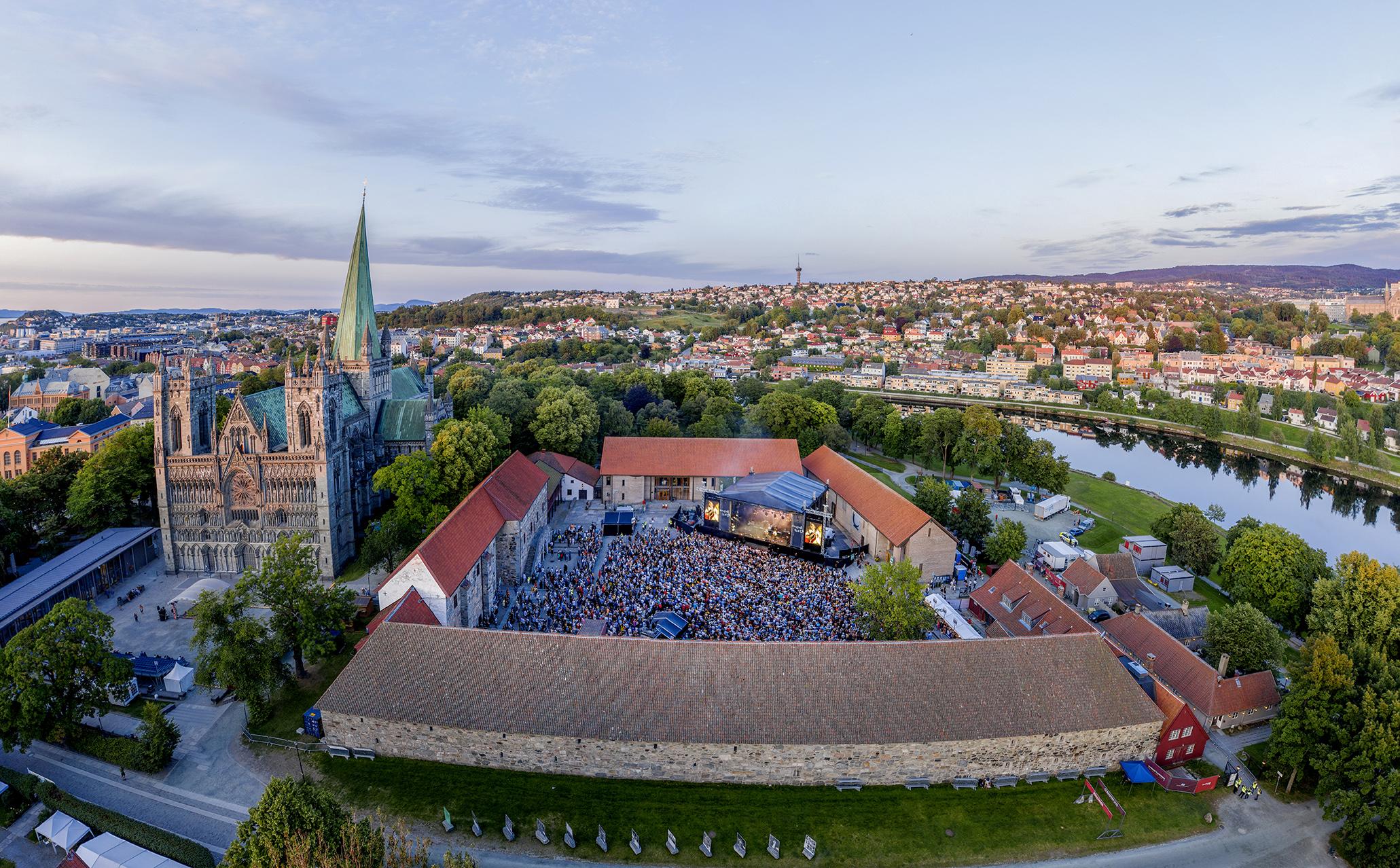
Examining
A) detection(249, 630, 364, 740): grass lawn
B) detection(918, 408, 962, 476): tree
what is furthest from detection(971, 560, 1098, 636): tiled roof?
detection(918, 408, 962, 476): tree

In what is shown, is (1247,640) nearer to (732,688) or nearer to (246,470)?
(732,688)

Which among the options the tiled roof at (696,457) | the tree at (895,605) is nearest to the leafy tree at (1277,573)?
the tree at (895,605)

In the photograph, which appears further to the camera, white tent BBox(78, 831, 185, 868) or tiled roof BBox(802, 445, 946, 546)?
tiled roof BBox(802, 445, 946, 546)

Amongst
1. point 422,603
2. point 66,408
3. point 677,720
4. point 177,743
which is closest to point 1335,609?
point 677,720

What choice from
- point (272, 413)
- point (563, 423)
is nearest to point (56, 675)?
point (272, 413)

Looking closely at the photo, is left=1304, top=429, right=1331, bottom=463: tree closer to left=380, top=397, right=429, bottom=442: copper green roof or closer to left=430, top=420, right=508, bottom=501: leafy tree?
left=430, top=420, right=508, bottom=501: leafy tree

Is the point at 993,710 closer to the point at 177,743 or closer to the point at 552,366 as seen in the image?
the point at 177,743
